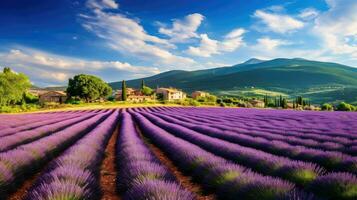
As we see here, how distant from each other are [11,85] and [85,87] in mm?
15006

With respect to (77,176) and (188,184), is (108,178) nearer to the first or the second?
(188,184)

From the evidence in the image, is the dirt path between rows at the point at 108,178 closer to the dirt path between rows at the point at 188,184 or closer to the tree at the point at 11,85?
the dirt path between rows at the point at 188,184

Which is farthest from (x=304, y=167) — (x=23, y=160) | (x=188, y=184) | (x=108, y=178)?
(x=23, y=160)

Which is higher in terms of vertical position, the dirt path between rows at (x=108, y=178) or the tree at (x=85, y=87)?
the tree at (x=85, y=87)

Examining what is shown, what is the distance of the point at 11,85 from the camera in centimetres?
6575

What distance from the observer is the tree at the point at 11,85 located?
6397 centimetres

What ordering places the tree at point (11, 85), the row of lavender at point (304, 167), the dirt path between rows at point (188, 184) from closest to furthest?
the row of lavender at point (304, 167) < the dirt path between rows at point (188, 184) < the tree at point (11, 85)

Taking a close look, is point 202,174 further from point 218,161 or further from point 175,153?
point 175,153

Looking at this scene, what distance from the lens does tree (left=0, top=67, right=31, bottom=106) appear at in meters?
64.0

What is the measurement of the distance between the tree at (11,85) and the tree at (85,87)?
9.30m

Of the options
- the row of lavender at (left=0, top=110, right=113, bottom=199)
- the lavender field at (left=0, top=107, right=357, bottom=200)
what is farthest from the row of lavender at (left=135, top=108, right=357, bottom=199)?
the row of lavender at (left=0, top=110, right=113, bottom=199)

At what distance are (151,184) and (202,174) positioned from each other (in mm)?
2422

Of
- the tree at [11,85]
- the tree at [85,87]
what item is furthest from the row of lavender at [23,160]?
the tree at [85,87]

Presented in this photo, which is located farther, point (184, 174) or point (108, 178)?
point (184, 174)
